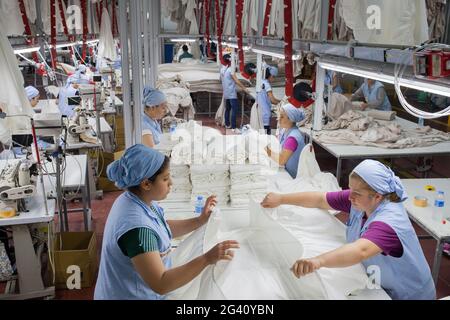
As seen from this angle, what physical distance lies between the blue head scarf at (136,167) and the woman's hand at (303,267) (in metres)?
0.79

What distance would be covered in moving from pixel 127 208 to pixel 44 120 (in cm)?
199

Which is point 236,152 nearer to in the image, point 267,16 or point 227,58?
point 267,16

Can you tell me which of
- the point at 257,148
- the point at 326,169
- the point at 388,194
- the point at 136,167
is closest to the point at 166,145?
the point at 257,148

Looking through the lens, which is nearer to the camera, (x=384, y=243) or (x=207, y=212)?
(x=384, y=243)

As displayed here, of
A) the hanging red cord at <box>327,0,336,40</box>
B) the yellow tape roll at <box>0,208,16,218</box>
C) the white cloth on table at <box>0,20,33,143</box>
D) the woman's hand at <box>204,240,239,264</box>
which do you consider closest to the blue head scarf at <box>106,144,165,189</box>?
the woman's hand at <box>204,240,239,264</box>

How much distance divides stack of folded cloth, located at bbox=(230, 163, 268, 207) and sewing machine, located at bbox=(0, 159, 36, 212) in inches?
61.3

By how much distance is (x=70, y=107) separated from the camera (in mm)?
6188

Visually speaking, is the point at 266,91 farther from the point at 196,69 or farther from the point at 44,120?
the point at 44,120

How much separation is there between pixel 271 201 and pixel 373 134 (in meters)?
3.03

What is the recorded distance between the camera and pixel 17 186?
3.18 metres

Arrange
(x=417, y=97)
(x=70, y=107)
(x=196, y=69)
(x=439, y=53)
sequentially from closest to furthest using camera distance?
(x=439, y=53), (x=70, y=107), (x=196, y=69), (x=417, y=97)

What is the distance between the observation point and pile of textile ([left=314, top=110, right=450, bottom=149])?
5.16 metres
